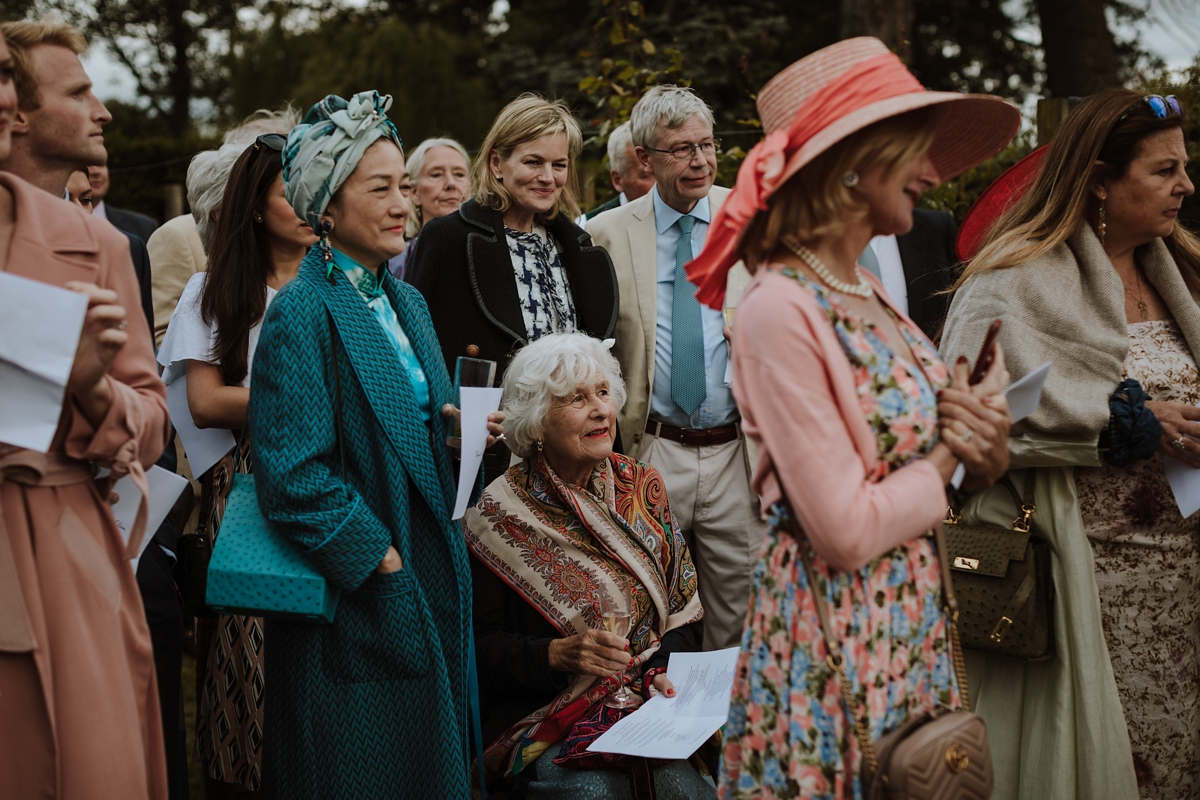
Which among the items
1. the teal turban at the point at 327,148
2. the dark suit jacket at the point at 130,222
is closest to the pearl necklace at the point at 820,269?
the teal turban at the point at 327,148

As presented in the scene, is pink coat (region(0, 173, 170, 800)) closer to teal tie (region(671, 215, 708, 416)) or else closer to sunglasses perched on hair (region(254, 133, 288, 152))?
sunglasses perched on hair (region(254, 133, 288, 152))

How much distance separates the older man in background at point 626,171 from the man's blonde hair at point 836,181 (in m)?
3.47

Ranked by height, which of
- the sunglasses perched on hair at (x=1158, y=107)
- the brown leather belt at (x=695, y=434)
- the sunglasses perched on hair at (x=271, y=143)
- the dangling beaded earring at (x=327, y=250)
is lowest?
the brown leather belt at (x=695, y=434)

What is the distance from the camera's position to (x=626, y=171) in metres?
5.56

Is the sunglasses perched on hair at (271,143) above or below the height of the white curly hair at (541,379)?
above

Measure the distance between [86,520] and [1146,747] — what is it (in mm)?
2900

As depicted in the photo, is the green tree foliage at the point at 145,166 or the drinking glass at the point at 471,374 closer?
the drinking glass at the point at 471,374

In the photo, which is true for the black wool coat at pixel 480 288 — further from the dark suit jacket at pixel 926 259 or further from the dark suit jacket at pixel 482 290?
the dark suit jacket at pixel 926 259

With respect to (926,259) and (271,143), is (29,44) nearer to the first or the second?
(271,143)

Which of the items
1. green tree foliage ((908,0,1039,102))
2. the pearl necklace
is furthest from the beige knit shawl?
green tree foliage ((908,0,1039,102))

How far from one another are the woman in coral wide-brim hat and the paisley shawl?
122 cm

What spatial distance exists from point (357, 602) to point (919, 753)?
1.31 meters

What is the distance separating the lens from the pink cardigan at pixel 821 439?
1788 millimetres

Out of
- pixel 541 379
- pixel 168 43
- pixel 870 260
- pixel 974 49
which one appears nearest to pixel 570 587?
pixel 541 379
